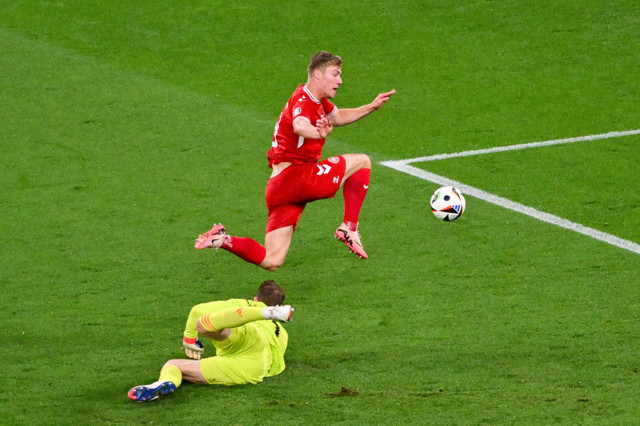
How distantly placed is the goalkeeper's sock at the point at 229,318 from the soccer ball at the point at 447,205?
368cm

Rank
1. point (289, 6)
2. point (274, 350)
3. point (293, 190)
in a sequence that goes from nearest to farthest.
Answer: point (274, 350) → point (293, 190) → point (289, 6)

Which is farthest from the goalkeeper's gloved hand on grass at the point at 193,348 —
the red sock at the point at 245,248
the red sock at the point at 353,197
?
the red sock at the point at 353,197

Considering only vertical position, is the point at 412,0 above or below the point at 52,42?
above

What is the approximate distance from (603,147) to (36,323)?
25.4ft

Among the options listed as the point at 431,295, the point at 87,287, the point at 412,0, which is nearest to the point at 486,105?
the point at 412,0

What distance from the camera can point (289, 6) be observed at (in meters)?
18.8

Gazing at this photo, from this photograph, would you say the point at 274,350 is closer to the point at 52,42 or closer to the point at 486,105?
the point at 486,105

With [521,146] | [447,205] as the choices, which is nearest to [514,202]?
[447,205]

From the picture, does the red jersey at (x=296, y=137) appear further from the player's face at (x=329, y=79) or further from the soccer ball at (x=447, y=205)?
the soccer ball at (x=447, y=205)

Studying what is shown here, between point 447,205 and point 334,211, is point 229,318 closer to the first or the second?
point 447,205

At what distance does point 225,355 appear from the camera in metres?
8.65

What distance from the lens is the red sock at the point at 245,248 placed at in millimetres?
9109

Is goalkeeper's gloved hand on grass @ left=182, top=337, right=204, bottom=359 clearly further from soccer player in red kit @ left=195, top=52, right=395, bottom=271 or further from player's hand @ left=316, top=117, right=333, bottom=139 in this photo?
player's hand @ left=316, top=117, right=333, bottom=139

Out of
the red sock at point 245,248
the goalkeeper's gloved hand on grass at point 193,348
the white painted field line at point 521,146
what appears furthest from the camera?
the white painted field line at point 521,146
